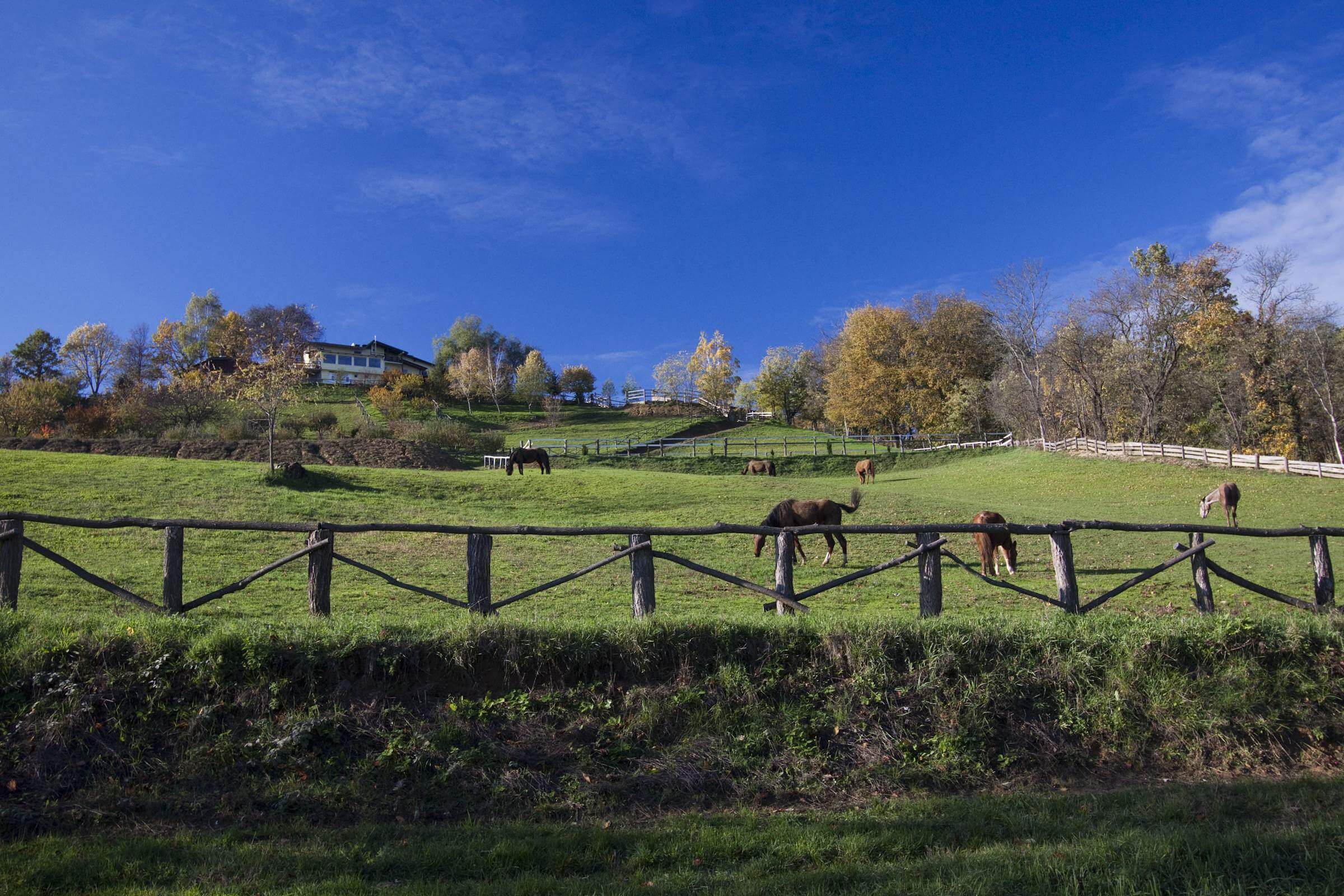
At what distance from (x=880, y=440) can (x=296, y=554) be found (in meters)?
55.7

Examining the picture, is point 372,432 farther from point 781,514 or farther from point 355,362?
point 355,362

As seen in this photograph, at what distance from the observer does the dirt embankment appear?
34.3 m

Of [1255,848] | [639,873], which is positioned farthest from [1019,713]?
[639,873]

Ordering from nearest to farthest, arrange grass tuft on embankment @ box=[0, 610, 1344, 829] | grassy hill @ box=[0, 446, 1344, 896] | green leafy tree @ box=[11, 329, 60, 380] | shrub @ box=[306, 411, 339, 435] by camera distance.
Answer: grassy hill @ box=[0, 446, 1344, 896]
grass tuft on embankment @ box=[0, 610, 1344, 829]
shrub @ box=[306, 411, 339, 435]
green leafy tree @ box=[11, 329, 60, 380]

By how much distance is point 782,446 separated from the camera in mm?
57156

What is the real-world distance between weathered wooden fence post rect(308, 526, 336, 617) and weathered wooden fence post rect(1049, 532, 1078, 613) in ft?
27.1

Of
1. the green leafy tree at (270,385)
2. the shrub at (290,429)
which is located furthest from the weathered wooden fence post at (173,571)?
the shrub at (290,429)

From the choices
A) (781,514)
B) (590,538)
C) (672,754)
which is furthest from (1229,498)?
(672,754)

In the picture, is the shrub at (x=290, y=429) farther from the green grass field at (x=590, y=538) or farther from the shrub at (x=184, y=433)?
the green grass field at (x=590, y=538)

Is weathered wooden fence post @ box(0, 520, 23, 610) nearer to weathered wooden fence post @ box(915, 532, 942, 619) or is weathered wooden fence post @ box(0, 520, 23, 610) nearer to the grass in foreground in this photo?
the grass in foreground

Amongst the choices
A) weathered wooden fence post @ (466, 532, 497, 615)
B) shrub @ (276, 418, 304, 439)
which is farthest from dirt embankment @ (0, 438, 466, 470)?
weathered wooden fence post @ (466, 532, 497, 615)

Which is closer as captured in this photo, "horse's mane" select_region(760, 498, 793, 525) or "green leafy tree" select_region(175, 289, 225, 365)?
"horse's mane" select_region(760, 498, 793, 525)

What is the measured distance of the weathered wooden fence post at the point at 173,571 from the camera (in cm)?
832

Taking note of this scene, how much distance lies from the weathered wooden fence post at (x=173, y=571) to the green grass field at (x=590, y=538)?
82.9 inches
